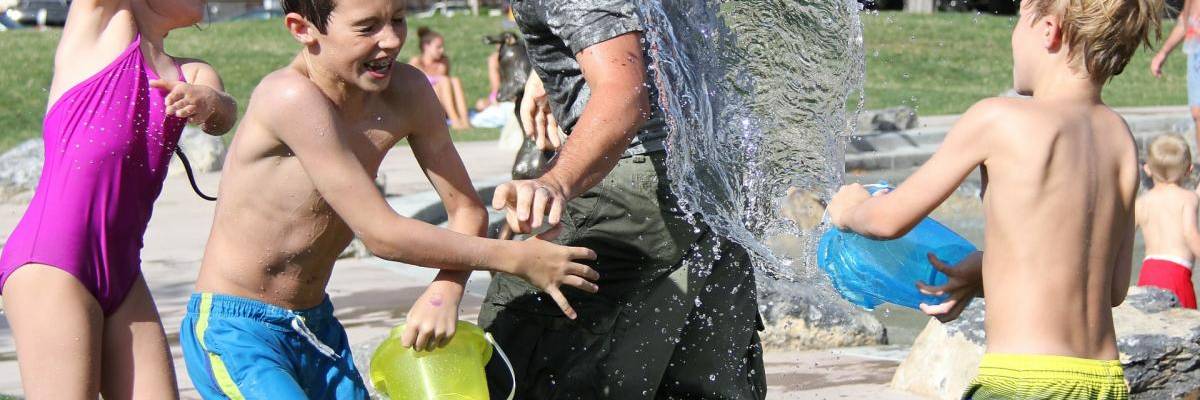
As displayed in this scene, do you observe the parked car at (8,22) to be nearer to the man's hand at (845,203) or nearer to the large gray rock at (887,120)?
the large gray rock at (887,120)

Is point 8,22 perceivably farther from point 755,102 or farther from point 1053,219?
point 1053,219

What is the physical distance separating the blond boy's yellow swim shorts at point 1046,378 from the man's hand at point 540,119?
1348mm

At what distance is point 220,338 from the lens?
3143 millimetres

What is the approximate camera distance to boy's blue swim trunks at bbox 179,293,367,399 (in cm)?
A: 308

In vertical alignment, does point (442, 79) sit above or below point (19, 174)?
below

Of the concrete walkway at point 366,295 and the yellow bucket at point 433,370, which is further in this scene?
the concrete walkway at point 366,295

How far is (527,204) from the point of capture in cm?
289

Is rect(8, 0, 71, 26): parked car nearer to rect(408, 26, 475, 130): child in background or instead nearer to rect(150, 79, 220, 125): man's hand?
rect(408, 26, 475, 130): child in background

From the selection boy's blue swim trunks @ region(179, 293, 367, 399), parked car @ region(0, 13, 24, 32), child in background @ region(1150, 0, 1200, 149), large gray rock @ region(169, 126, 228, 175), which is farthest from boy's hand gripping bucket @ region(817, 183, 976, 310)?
parked car @ region(0, 13, 24, 32)

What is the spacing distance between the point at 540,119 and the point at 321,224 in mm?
886

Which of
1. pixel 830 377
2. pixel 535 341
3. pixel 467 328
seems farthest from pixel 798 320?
pixel 467 328

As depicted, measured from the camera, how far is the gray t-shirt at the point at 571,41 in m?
3.33

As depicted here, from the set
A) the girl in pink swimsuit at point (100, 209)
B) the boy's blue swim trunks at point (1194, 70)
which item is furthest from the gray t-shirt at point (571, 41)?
the boy's blue swim trunks at point (1194, 70)

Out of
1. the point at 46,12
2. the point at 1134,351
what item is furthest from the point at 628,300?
the point at 46,12
